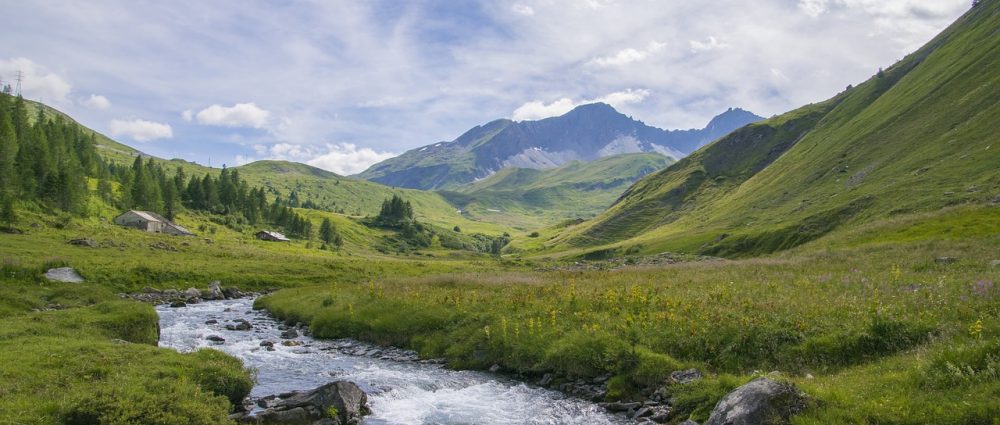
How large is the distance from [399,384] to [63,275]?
45.1 metres

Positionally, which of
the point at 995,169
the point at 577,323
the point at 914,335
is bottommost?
the point at 577,323

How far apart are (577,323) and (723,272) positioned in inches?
749

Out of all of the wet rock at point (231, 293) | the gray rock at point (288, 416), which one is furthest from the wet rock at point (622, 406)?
the wet rock at point (231, 293)

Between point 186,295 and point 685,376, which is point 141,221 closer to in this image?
point 186,295

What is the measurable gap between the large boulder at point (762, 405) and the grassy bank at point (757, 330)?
1.55ft

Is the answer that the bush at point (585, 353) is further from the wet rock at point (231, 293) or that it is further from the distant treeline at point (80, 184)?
the distant treeline at point (80, 184)

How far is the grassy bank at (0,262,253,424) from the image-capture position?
14.4 meters

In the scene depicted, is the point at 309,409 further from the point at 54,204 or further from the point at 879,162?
the point at 879,162

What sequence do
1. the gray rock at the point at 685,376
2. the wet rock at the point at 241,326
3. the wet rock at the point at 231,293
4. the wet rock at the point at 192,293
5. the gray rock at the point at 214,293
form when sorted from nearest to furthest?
the gray rock at the point at 685,376
the wet rock at the point at 241,326
the wet rock at the point at 192,293
the gray rock at the point at 214,293
the wet rock at the point at 231,293

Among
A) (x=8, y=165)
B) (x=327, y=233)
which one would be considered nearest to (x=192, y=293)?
(x=8, y=165)

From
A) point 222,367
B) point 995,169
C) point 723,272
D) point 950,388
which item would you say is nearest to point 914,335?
point 950,388

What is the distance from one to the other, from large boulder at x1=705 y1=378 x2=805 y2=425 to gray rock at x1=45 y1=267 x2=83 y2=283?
188 ft

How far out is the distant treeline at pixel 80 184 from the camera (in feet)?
325

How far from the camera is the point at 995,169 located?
79.8 metres
